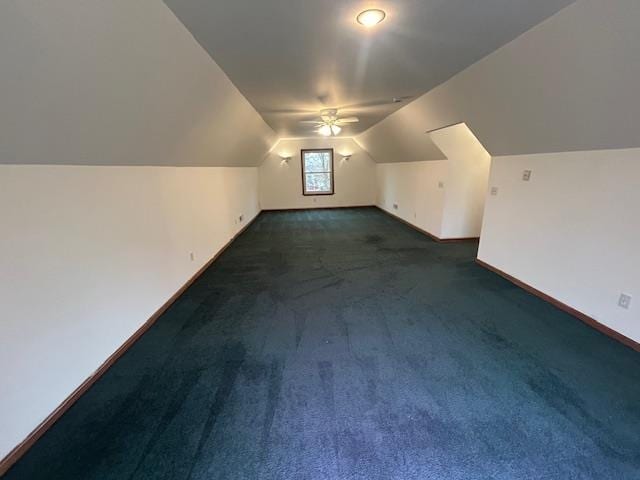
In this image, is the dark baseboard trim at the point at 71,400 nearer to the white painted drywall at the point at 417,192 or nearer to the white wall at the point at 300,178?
the white painted drywall at the point at 417,192

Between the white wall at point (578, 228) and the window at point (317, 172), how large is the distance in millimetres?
6141

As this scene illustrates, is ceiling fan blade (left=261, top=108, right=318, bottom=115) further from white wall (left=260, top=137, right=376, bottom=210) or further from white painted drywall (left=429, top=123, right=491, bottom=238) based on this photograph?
white wall (left=260, top=137, right=376, bottom=210)

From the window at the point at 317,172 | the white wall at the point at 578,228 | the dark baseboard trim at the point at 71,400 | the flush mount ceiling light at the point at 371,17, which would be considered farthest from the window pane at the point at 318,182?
the flush mount ceiling light at the point at 371,17

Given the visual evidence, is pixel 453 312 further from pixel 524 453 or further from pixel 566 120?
pixel 566 120

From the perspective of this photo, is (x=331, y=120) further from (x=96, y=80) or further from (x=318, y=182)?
(x=318, y=182)

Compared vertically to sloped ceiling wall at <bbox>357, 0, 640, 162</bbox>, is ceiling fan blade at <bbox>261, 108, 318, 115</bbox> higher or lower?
higher

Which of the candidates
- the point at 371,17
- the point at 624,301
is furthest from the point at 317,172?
the point at 624,301

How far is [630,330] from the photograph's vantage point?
2.30m

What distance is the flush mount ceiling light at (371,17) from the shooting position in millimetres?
1777

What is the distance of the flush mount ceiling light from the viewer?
178 cm

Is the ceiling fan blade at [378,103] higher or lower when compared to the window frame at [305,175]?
higher

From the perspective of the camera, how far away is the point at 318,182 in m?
9.53

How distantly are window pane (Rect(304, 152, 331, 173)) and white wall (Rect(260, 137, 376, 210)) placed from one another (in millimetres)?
228

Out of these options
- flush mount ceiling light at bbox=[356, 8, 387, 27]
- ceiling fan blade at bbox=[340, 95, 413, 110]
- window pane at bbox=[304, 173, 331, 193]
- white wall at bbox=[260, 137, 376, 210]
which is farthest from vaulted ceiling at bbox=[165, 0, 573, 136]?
window pane at bbox=[304, 173, 331, 193]
